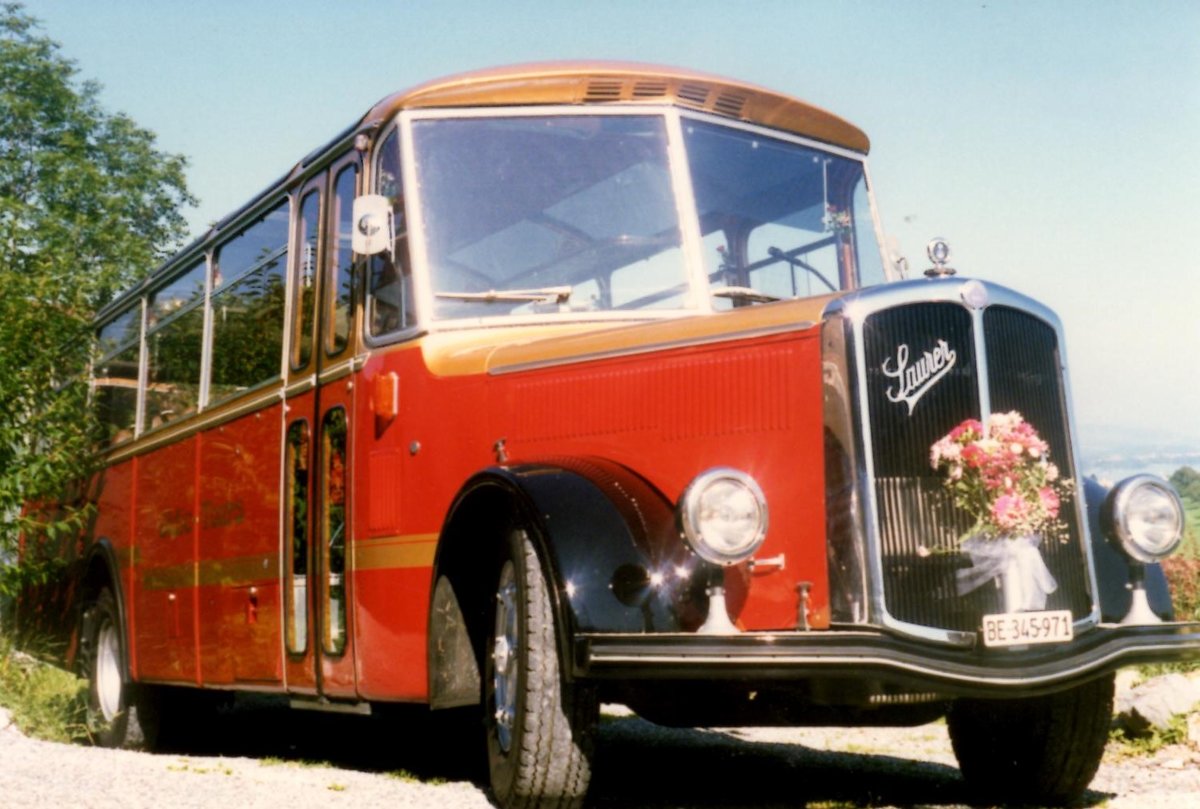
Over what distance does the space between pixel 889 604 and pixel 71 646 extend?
792 cm

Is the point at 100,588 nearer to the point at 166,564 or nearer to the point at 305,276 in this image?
the point at 166,564

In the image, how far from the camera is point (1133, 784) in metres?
6.80

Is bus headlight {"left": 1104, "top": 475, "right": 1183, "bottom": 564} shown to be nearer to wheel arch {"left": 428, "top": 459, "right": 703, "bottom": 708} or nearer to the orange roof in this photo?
wheel arch {"left": 428, "top": 459, "right": 703, "bottom": 708}

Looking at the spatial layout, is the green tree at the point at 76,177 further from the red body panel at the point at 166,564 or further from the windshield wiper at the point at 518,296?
the windshield wiper at the point at 518,296

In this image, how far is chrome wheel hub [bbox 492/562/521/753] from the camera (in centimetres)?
526

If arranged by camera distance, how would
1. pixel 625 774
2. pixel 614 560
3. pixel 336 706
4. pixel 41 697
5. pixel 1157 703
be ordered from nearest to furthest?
1. pixel 614 560
2. pixel 336 706
3. pixel 625 774
4. pixel 1157 703
5. pixel 41 697

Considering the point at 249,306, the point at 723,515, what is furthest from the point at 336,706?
the point at 723,515

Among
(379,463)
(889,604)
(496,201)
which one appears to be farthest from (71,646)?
(889,604)

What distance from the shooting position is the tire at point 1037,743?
19.0ft

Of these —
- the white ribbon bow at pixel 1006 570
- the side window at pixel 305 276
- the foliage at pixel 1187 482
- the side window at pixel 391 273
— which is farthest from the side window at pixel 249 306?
the foliage at pixel 1187 482

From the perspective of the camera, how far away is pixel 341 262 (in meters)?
7.08

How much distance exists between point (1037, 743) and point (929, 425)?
5.38ft

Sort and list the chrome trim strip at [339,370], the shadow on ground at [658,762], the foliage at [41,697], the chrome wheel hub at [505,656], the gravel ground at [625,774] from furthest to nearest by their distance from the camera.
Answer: the foliage at [41,697] → the chrome trim strip at [339,370] → the shadow on ground at [658,762] → the gravel ground at [625,774] → the chrome wheel hub at [505,656]

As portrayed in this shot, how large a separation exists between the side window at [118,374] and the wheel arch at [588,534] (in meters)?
5.43
